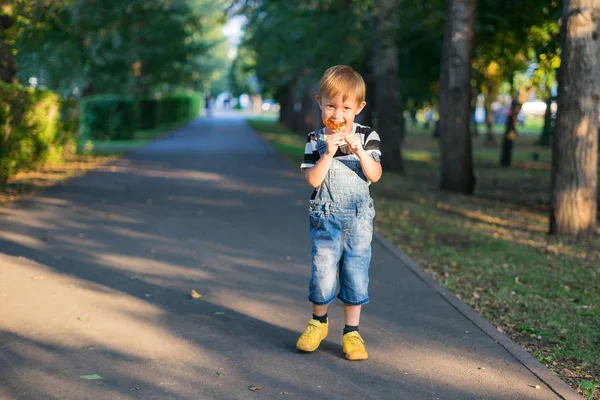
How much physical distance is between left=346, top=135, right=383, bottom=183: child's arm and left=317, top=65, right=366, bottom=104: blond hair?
0.79 feet

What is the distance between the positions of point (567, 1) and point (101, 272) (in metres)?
6.26

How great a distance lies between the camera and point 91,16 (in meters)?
19.5

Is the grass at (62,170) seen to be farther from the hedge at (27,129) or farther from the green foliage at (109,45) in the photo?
the green foliage at (109,45)

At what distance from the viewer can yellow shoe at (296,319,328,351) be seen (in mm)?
4797

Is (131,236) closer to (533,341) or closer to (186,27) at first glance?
(533,341)

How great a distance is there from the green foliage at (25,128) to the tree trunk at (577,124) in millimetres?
8151

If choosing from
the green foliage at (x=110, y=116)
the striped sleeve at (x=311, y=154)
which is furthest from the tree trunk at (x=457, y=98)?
the green foliage at (x=110, y=116)

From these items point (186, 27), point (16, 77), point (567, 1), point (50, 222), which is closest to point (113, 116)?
point (186, 27)

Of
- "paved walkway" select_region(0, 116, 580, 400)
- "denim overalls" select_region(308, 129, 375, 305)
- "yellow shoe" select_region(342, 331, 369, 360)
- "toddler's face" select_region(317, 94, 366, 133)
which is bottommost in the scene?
"paved walkway" select_region(0, 116, 580, 400)

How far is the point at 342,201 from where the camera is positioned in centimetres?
464

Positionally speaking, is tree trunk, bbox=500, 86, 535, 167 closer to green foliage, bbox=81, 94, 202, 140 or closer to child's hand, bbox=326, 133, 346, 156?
green foliage, bbox=81, 94, 202, 140

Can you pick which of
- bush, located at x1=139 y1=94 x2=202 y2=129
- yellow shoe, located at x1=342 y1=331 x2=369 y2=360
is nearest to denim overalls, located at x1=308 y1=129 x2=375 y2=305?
A: yellow shoe, located at x1=342 y1=331 x2=369 y2=360

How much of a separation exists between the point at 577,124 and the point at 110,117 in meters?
21.0

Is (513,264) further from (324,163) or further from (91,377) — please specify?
(91,377)
